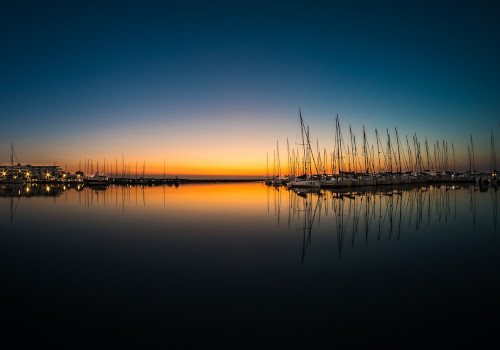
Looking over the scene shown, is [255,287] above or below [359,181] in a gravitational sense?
below

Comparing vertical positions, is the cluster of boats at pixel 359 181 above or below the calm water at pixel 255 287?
above

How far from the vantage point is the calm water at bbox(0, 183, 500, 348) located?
551 centimetres

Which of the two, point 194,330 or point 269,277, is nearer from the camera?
point 194,330

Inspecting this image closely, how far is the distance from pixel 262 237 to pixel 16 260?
9750mm

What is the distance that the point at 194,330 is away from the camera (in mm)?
5648

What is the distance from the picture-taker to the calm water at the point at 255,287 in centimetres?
551

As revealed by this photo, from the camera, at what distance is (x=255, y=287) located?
25.8ft

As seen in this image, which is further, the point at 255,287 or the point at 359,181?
the point at 359,181

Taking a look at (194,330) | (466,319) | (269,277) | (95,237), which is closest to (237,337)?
(194,330)

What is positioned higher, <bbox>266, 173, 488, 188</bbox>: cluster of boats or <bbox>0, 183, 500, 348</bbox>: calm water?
<bbox>266, 173, 488, 188</bbox>: cluster of boats

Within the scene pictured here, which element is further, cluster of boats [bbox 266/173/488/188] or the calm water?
cluster of boats [bbox 266/173/488/188]

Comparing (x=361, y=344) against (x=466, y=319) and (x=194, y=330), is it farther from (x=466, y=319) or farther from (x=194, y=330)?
(x=194, y=330)

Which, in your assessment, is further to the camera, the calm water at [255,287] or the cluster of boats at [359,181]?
the cluster of boats at [359,181]

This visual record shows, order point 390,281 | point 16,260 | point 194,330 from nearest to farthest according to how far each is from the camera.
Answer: point 194,330 < point 390,281 < point 16,260
